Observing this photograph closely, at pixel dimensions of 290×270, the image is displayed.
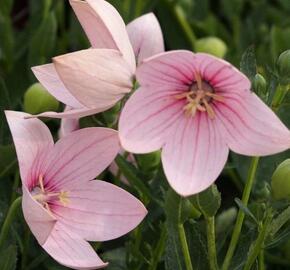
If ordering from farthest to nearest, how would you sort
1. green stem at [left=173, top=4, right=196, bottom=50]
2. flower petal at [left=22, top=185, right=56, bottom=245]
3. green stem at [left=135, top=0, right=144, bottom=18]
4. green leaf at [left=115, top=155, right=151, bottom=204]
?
green stem at [left=173, top=4, right=196, bottom=50] → green stem at [left=135, top=0, right=144, bottom=18] → green leaf at [left=115, top=155, right=151, bottom=204] → flower petal at [left=22, top=185, right=56, bottom=245]

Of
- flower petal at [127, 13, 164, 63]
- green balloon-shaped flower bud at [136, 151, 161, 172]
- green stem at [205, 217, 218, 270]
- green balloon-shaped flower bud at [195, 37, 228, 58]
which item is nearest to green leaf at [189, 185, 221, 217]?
green stem at [205, 217, 218, 270]

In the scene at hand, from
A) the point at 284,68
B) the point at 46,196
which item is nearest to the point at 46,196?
the point at 46,196

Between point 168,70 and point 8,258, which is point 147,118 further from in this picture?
point 8,258

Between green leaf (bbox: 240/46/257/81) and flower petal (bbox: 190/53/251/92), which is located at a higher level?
flower petal (bbox: 190/53/251/92)

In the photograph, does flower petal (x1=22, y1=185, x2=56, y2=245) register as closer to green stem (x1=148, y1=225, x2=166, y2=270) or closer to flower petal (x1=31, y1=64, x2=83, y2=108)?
flower petal (x1=31, y1=64, x2=83, y2=108)

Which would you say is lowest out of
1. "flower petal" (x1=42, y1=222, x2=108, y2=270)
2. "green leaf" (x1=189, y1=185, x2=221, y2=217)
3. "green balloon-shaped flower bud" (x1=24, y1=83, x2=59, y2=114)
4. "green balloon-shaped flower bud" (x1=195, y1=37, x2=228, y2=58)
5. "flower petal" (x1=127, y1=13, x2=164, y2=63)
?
"green balloon-shaped flower bud" (x1=195, y1=37, x2=228, y2=58)

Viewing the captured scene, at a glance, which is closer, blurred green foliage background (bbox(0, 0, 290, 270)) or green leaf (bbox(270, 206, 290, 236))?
green leaf (bbox(270, 206, 290, 236))

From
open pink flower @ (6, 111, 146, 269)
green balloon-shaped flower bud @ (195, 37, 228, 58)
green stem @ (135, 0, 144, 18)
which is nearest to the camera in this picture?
open pink flower @ (6, 111, 146, 269)
